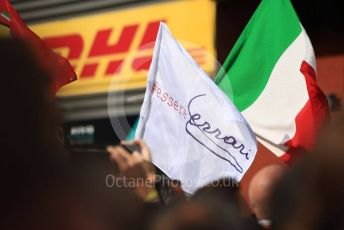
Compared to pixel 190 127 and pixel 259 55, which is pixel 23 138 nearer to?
pixel 190 127

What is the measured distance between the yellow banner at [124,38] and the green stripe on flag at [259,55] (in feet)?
5.74

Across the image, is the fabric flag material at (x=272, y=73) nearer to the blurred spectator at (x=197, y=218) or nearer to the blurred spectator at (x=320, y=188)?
the blurred spectator at (x=197, y=218)

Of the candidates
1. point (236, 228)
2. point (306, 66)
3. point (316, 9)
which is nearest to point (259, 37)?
point (306, 66)

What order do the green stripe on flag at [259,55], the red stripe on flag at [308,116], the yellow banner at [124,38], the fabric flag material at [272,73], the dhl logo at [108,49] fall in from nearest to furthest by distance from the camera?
the red stripe on flag at [308,116], the fabric flag material at [272,73], the green stripe on flag at [259,55], the yellow banner at [124,38], the dhl logo at [108,49]

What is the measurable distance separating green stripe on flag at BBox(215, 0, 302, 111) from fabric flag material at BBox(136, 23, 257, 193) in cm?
54

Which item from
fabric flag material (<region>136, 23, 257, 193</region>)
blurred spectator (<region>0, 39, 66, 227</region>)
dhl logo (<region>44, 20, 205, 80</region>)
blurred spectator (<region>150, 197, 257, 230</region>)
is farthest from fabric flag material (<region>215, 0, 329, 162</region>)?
blurred spectator (<region>0, 39, 66, 227</region>)

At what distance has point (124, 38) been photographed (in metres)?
6.77

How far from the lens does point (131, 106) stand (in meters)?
6.56

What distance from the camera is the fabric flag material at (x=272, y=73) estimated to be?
13.5 ft

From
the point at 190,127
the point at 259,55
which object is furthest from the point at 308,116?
the point at 190,127

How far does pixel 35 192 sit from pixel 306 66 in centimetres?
316

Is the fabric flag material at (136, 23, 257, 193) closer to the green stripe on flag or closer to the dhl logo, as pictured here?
the green stripe on flag

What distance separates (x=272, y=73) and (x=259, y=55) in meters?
0.15

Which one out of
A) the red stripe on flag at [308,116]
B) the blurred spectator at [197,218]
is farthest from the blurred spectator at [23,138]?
the red stripe on flag at [308,116]
